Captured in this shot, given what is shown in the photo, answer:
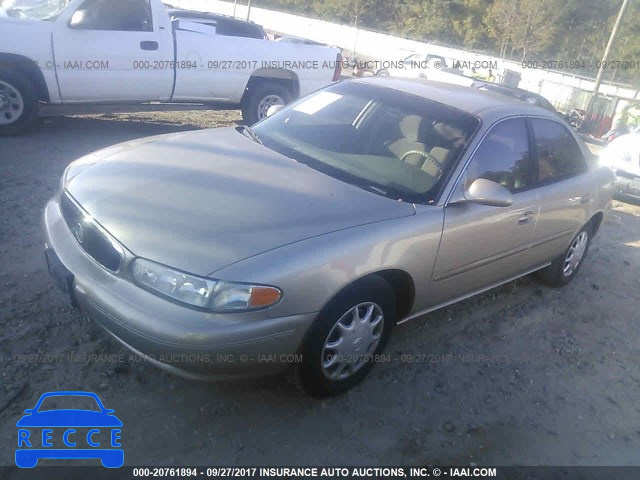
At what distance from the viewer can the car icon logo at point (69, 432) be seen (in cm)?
257

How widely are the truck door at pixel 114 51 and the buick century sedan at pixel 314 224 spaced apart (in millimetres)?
3604

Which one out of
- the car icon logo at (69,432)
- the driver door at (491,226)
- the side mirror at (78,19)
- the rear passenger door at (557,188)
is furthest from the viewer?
the side mirror at (78,19)

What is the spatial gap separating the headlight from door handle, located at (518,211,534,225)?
2022 mm

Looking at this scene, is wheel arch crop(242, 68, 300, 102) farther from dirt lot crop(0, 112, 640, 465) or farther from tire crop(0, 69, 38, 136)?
dirt lot crop(0, 112, 640, 465)

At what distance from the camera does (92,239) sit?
9.13ft

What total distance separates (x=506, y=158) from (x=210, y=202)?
6.63 ft

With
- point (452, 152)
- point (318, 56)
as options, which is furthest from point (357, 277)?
point (318, 56)

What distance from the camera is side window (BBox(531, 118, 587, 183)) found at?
161 inches

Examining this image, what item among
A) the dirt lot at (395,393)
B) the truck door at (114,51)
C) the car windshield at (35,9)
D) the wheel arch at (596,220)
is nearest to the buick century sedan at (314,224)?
the dirt lot at (395,393)

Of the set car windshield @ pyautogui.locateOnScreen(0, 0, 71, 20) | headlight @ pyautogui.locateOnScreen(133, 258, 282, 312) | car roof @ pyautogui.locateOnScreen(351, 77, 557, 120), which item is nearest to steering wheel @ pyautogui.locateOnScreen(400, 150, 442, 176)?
car roof @ pyautogui.locateOnScreen(351, 77, 557, 120)

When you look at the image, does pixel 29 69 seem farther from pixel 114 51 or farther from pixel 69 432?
pixel 69 432

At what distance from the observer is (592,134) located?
69.0 ft

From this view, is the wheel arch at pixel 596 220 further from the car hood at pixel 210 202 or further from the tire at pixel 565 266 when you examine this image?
the car hood at pixel 210 202

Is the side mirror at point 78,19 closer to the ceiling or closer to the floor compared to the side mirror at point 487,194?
closer to the ceiling
